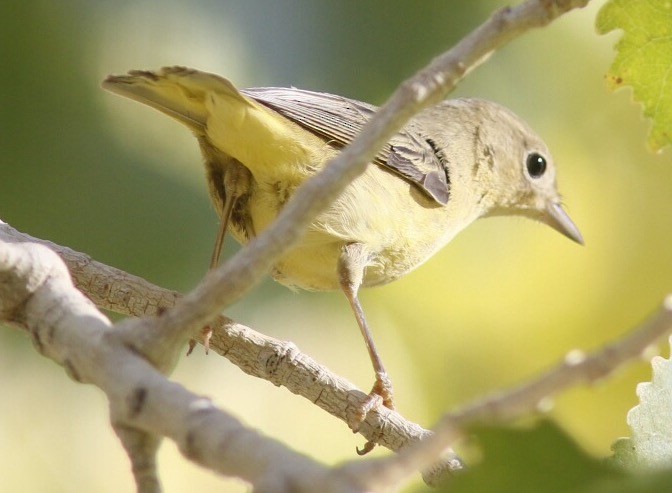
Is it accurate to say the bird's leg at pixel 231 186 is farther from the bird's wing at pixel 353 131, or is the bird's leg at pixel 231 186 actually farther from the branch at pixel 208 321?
the branch at pixel 208 321

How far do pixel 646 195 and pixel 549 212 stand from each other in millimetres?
1393

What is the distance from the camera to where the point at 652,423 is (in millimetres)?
2182

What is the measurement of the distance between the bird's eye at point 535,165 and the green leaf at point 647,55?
2262 mm

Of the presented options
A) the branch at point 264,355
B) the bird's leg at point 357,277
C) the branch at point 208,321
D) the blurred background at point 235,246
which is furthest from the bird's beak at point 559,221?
the branch at point 208,321

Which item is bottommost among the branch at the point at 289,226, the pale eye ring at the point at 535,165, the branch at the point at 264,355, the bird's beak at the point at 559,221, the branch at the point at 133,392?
the branch at the point at 133,392

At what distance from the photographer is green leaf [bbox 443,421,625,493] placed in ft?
3.72

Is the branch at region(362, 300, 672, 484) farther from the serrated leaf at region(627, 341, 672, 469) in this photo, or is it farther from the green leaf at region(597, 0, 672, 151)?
the green leaf at region(597, 0, 672, 151)

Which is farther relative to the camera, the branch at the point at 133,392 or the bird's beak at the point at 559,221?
the bird's beak at the point at 559,221

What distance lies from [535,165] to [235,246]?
1722mm

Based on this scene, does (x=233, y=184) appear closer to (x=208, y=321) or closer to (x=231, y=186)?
(x=231, y=186)

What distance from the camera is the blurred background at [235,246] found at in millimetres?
5172

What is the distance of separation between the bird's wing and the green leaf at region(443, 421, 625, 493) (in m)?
2.35

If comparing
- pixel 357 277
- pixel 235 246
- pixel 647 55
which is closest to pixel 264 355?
pixel 357 277

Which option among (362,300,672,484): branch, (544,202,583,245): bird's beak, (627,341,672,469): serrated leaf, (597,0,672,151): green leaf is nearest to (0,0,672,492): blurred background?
(544,202,583,245): bird's beak
